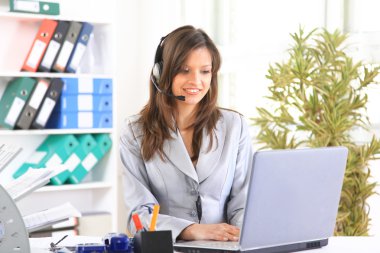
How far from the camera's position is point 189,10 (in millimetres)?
4676

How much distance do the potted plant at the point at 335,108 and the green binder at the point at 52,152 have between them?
4.19 ft

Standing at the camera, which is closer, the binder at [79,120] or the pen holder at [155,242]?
the pen holder at [155,242]

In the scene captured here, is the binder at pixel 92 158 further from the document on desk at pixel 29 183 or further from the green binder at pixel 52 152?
the document on desk at pixel 29 183

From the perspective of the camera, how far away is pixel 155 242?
5.37 ft

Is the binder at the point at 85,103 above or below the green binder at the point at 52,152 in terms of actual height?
above

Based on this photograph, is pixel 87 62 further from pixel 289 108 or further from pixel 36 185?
pixel 36 185

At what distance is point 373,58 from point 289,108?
581 mm

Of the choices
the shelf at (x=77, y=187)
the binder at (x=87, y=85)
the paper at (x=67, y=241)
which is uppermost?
the binder at (x=87, y=85)

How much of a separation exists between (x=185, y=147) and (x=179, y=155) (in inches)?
1.6

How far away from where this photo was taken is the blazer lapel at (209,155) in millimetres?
2297

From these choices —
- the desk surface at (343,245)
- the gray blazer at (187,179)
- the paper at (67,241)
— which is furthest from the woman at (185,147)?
the desk surface at (343,245)

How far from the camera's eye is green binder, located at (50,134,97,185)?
13.8 ft

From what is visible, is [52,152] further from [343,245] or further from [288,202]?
[288,202]

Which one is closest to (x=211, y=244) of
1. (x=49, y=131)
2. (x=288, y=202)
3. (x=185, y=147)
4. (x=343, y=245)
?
(x=288, y=202)
